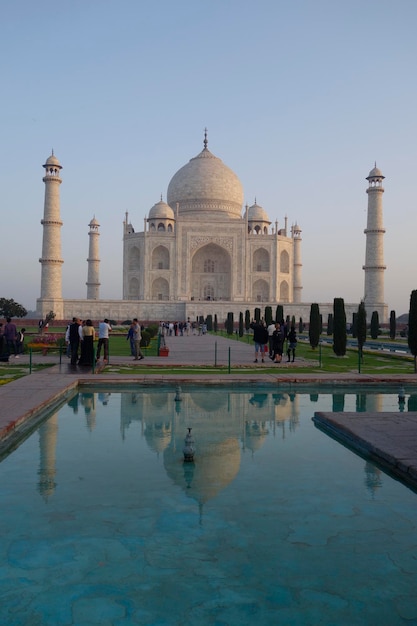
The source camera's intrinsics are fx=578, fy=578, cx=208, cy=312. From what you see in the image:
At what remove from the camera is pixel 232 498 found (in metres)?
3.97

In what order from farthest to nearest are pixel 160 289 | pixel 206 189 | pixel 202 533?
pixel 206 189 < pixel 160 289 < pixel 202 533

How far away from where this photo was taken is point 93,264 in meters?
47.9

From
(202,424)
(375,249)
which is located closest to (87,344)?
(202,424)

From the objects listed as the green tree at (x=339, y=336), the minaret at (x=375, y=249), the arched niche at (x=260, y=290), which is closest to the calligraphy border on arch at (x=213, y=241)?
the arched niche at (x=260, y=290)

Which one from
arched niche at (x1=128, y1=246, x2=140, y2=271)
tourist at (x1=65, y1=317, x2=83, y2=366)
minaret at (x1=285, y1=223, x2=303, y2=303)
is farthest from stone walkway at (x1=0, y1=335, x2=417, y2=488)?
minaret at (x1=285, y1=223, x2=303, y2=303)

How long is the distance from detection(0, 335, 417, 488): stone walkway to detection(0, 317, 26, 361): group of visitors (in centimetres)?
42

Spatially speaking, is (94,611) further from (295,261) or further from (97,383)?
(295,261)

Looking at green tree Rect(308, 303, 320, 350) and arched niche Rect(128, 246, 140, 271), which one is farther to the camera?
arched niche Rect(128, 246, 140, 271)

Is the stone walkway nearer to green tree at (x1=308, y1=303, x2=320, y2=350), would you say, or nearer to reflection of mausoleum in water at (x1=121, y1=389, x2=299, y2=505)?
reflection of mausoleum in water at (x1=121, y1=389, x2=299, y2=505)

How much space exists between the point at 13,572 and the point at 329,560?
1.61 meters

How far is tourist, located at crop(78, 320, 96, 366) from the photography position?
37.5 ft

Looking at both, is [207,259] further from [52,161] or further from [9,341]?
[9,341]

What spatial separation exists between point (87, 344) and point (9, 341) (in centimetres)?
279

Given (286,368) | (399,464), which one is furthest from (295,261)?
(399,464)
